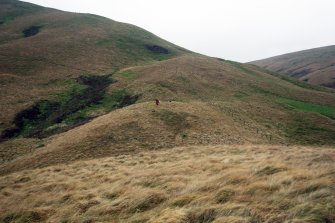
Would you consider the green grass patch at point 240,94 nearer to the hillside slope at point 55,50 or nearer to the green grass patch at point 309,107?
the green grass patch at point 309,107

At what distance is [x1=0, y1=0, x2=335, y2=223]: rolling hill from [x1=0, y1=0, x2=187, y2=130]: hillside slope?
33 centimetres

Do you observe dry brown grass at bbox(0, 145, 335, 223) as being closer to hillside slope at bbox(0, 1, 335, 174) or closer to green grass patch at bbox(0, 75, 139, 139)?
hillside slope at bbox(0, 1, 335, 174)

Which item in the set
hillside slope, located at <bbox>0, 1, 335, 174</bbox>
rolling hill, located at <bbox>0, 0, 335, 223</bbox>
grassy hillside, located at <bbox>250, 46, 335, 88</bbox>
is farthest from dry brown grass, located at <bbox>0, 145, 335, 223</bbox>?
grassy hillside, located at <bbox>250, 46, 335, 88</bbox>

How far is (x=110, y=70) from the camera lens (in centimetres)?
6112

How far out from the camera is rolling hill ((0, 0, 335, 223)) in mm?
9312

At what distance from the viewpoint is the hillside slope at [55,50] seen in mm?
49784

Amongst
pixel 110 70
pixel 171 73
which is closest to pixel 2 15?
pixel 110 70

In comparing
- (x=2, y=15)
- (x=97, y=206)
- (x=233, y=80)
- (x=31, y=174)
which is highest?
(x=2, y=15)

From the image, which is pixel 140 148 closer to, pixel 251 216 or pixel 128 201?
pixel 128 201

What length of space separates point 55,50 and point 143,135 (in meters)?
48.5

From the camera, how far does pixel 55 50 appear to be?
68.8 metres

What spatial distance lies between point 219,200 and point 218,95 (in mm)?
39816

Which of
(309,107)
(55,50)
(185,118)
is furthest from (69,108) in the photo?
(309,107)

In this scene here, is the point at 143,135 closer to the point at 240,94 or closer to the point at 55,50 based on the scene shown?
the point at 240,94
